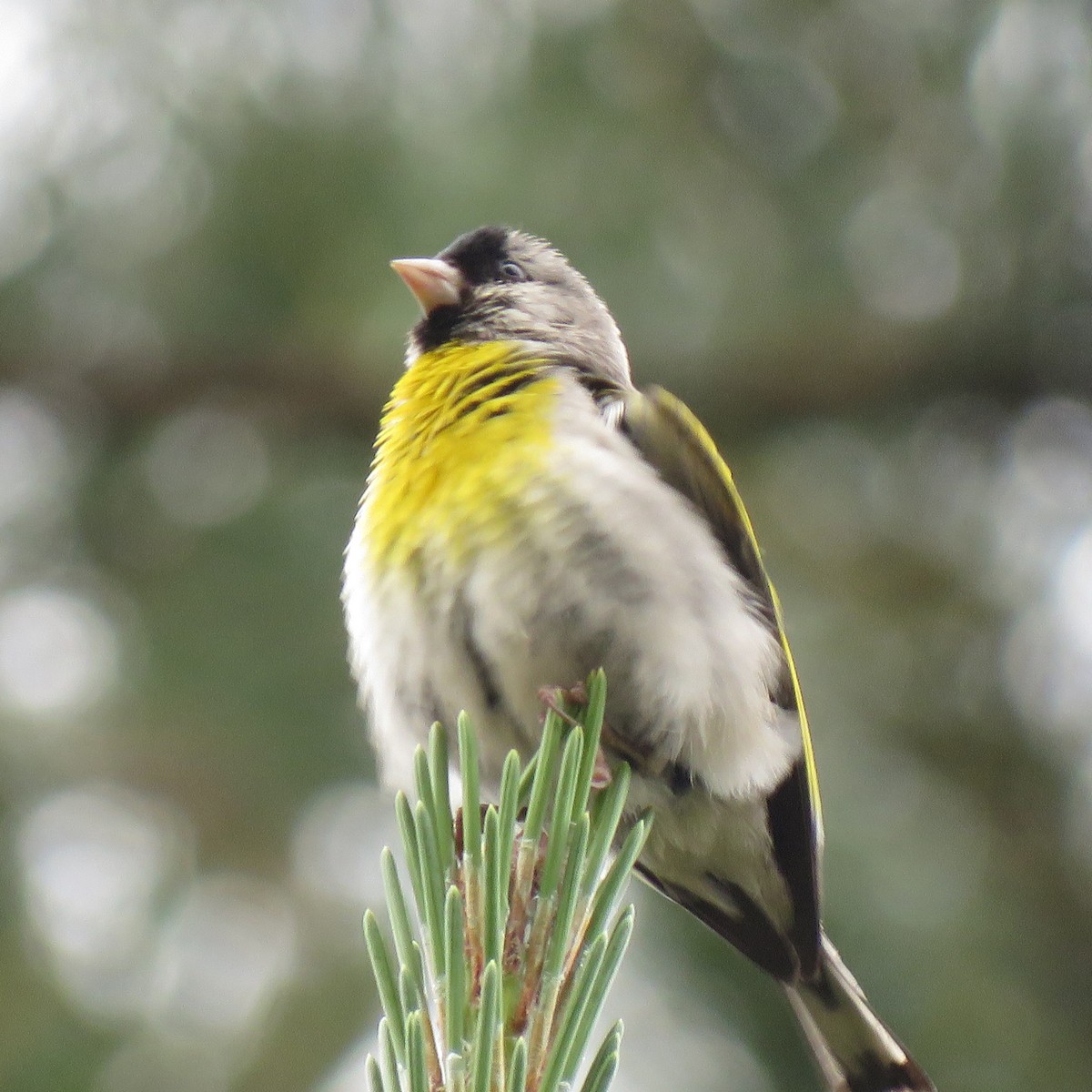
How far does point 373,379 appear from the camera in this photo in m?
2.08

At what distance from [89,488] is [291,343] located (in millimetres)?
400

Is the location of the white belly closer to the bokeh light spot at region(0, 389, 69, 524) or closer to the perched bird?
the perched bird

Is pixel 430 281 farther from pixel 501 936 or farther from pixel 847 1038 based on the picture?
pixel 501 936

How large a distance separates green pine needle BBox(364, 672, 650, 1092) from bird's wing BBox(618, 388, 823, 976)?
0.52m

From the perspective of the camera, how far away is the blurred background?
191 cm

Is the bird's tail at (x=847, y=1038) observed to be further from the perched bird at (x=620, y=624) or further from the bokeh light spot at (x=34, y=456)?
the bokeh light spot at (x=34, y=456)

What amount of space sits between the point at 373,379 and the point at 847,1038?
4.04 ft

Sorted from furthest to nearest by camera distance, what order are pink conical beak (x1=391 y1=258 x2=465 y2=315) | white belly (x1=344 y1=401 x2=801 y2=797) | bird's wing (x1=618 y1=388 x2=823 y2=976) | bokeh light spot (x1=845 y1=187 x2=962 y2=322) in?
bokeh light spot (x1=845 y1=187 x2=962 y2=322) → pink conical beak (x1=391 y1=258 x2=465 y2=315) → bird's wing (x1=618 y1=388 x2=823 y2=976) → white belly (x1=344 y1=401 x2=801 y2=797)

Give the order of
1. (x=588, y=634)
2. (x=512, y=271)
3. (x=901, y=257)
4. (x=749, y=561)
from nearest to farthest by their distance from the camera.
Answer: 1. (x=588, y=634)
2. (x=749, y=561)
3. (x=512, y=271)
4. (x=901, y=257)

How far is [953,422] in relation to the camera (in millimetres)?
2037

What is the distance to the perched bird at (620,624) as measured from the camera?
4.01ft

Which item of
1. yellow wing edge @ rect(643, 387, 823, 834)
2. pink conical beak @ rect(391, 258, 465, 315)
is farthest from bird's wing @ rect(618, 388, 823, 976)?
pink conical beak @ rect(391, 258, 465, 315)

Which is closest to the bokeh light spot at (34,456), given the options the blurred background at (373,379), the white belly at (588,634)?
the blurred background at (373,379)

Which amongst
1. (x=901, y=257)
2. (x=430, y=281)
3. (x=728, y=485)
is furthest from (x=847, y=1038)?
(x=901, y=257)
